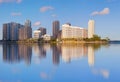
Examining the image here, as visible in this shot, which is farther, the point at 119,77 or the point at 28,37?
the point at 28,37

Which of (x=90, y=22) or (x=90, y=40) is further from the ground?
(x=90, y=22)

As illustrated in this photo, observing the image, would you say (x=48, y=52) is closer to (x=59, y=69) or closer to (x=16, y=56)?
(x=16, y=56)

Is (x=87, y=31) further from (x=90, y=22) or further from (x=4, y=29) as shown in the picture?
(x=4, y=29)

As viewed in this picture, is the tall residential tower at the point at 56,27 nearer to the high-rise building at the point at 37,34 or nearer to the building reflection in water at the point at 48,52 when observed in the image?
the high-rise building at the point at 37,34

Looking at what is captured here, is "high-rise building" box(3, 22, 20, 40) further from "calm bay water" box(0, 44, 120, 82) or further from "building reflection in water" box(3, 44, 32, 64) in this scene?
"calm bay water" box(0, 44, 120, 82)

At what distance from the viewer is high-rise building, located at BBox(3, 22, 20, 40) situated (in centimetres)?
6309

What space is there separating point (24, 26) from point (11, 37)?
19.6ft

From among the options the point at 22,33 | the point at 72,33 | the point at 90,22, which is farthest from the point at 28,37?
the point at 90,22

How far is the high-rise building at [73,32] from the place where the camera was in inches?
2420

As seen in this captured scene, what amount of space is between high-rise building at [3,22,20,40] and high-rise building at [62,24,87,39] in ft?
38.5

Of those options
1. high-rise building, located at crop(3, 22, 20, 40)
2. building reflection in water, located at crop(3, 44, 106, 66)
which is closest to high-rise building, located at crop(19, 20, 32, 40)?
high-rise building, located at crop(3, 22, 20, 40)

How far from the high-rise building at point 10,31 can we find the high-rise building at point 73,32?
1173cm

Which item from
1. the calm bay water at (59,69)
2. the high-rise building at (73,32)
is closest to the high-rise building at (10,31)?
the high-rise building at (73,32)

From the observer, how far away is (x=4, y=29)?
64.1 meters
